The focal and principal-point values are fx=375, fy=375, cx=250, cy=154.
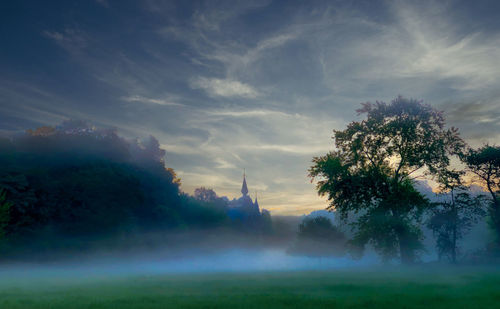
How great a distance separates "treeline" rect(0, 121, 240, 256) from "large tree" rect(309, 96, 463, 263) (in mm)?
36462

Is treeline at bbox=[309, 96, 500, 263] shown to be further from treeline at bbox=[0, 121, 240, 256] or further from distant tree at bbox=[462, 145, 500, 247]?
treeline at bbox=[0, 121, 240, 256]

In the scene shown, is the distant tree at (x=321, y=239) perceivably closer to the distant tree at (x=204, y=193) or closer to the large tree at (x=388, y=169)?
the large tree at (x=388, y=169)

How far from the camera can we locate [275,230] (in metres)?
189

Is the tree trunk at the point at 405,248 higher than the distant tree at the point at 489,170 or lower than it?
lower

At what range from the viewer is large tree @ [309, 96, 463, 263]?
1411 inches

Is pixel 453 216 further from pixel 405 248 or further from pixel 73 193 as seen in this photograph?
pixel 73 193

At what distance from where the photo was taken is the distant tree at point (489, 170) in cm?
4578

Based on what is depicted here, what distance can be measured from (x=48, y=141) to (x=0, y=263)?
25005 mm

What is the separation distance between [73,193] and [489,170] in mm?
57044

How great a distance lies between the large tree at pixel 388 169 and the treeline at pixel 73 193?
36.5m

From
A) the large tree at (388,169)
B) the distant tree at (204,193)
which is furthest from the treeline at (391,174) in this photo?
the distant tree at (204,193)

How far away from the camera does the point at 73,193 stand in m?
56.1

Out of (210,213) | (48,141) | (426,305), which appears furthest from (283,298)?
(210,213)

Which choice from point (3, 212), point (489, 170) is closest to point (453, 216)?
point (489, 170)
